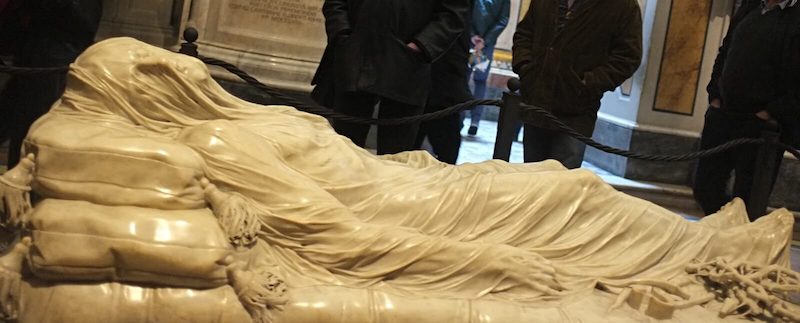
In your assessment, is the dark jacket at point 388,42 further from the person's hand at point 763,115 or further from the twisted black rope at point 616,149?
the person's hand at point 763,115

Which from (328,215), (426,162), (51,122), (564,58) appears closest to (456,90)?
(564,58)

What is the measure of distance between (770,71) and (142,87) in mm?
3464

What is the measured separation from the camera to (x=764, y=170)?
4121 millimetres

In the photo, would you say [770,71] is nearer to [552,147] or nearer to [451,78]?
[552,147]

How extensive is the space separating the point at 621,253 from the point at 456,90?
175cm

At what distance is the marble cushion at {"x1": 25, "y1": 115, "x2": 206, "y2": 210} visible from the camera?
7.56 feet

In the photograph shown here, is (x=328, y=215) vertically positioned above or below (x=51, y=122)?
below

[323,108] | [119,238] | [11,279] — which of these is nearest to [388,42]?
[323,108]

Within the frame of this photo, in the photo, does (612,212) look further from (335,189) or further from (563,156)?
(563,156)

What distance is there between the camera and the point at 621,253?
288 centimetres

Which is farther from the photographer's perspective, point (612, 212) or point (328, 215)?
point (612, 212)

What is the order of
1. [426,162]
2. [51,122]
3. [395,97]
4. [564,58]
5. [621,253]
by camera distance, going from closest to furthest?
1. [51,122]
2. [621,253]
3. [426,162]
4. [395,97]
5. [564,58]

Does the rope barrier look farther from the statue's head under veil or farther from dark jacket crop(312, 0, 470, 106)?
the statue's head under veil

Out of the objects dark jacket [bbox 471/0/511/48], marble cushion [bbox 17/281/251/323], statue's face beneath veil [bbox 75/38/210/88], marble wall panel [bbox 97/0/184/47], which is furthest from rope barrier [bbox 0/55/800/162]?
dark jacket [bbox 471/0/511/48]
